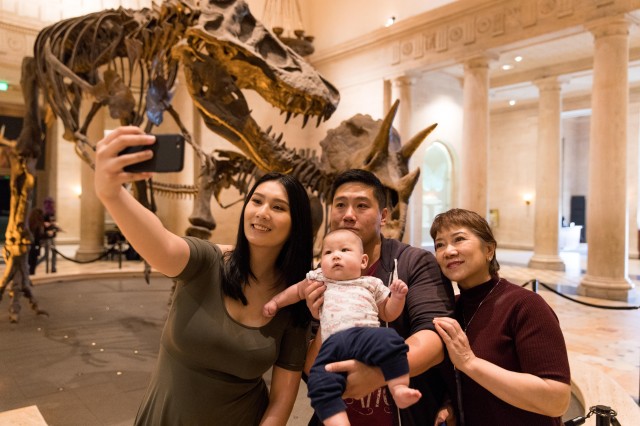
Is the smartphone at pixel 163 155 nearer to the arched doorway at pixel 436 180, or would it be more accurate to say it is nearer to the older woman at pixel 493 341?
the older woman at pixel 493 341

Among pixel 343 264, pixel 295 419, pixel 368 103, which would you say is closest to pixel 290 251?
pixel 343 264

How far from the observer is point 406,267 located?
60.6 inches

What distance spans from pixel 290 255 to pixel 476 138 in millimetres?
9577

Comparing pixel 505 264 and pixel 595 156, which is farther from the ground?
pixel 595 156

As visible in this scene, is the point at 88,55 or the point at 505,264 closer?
the point at 88,55

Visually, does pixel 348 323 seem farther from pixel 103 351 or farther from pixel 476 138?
pixel 476 138

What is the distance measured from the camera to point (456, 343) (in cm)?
133

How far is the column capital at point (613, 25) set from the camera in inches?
314

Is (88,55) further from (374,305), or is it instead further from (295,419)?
(374,305)

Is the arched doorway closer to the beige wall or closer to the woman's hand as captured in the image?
the beige wall

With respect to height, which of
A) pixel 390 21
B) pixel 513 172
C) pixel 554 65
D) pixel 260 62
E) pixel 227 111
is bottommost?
pixel 227 111

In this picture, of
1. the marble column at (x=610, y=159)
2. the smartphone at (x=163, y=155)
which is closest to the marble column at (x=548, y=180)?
the marble column at (x=610, y=159)

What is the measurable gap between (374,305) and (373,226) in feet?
1.01

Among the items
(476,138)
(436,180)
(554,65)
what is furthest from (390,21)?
(554,65)
